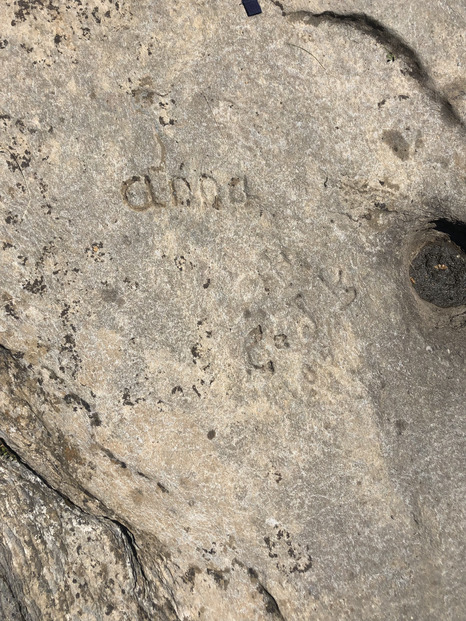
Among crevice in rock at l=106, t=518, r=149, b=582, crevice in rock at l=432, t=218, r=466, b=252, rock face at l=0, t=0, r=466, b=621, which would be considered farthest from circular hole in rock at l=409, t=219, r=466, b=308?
crevice in rock at l=106, t=518, r=149, b=582

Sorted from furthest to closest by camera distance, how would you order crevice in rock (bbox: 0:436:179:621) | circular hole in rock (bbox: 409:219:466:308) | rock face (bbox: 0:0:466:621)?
1. circular hole in rock (bbox: 409:219:466:308)
2. crevice in rock (bbox: 0:436:179:621)
3. rock face (bbox: 0:0:466:621)

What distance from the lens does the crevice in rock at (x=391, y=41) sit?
270 cm

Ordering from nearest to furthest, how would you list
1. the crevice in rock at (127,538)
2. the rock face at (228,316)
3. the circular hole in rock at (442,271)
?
the rock face at (228,316), the crevice in rock at (127,538), the circular hole in rock at (442,271)

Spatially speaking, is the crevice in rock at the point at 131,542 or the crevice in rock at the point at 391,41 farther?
the crevice in rock at the point at 131,542

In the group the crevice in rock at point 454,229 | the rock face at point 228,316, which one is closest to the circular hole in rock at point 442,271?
the crevice in rock at point 454,229

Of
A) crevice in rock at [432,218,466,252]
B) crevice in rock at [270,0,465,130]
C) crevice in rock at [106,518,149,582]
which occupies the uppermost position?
crevice in rock at [270,0,465,130]

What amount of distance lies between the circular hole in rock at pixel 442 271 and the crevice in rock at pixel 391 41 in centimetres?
62

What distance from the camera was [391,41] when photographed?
2.72 meters

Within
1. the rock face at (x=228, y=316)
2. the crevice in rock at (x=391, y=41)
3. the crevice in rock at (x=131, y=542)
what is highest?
the crevice in rock at (x=391, y=41)

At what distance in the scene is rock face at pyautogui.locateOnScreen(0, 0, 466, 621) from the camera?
2691 mm

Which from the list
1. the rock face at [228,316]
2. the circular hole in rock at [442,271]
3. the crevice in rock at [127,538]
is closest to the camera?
the rock face at [228,316]

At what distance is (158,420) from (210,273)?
0.79 meters

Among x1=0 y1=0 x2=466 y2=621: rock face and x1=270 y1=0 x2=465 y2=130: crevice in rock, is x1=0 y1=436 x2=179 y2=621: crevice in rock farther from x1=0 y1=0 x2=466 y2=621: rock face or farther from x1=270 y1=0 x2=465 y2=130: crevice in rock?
x1=270 y1=0 x2=465 y2=130: crevice in rock

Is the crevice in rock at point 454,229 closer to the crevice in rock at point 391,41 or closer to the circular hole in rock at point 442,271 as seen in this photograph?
the circular hole in rock at point 442,271
